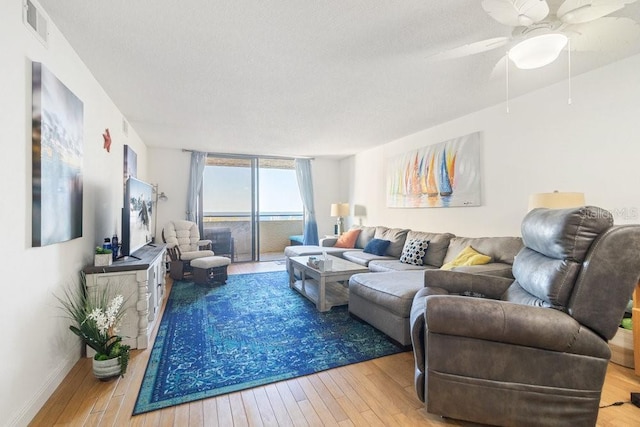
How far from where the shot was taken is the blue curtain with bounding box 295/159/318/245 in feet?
21.7

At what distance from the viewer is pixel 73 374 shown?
6.61ft

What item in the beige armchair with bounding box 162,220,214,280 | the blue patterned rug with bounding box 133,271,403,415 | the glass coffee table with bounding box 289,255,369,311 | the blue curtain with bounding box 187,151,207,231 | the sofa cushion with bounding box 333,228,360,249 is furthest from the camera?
the blue curtain with bounding box 187,151,207,231

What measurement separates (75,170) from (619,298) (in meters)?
3.42

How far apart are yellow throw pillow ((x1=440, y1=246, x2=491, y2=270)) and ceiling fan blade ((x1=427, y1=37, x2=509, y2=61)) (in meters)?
1.97

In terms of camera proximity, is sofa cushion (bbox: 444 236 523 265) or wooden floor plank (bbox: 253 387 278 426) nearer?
wooden floor plank (bbox: 253 387 278 426)

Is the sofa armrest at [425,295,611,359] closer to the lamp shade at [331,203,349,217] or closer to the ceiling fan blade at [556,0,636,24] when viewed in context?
the ceiling fan blade at [556,0,636,24]

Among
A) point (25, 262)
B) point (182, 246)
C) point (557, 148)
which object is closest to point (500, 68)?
point (557, 148)

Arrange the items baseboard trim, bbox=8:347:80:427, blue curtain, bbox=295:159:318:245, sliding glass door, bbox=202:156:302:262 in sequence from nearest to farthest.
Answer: baseboard trim, bbox=8:347:80:427, sliding glass door, bbox=202:156:302:262, blue curtain, bbox=295:159:318:245

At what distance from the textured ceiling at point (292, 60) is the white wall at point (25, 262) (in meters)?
0.32

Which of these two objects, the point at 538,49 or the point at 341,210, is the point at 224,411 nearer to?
the point at 538,49

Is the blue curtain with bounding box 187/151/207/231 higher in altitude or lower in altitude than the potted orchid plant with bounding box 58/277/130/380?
higher

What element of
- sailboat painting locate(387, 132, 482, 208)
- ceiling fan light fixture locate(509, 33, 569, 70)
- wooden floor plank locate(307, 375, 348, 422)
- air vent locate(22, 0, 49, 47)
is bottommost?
wooden floor plank locate(307, 375, 348, 422)

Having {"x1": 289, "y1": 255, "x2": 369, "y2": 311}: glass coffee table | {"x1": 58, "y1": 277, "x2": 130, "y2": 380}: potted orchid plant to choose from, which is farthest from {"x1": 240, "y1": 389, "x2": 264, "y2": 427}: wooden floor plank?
{"x1": 289, "y1": 255, "x2": 369, "y2": 311}: glass coffee table

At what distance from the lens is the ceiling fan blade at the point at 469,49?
1832 mm
